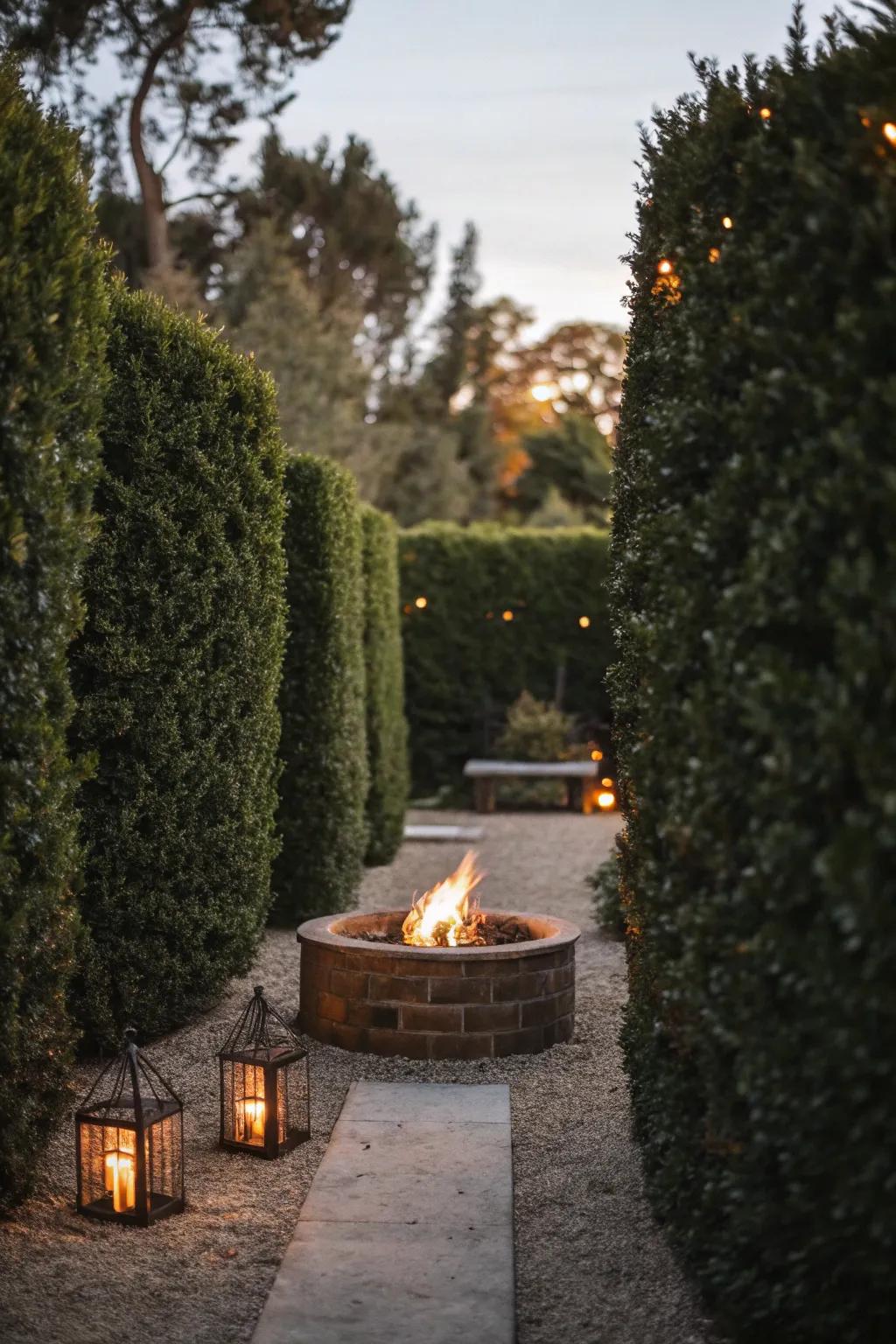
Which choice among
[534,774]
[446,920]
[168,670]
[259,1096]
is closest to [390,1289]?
[259,1096]

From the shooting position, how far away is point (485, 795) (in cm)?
1448

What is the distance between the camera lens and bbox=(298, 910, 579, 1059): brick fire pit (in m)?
5.33

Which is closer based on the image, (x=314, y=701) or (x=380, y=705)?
(x=314, y=701)

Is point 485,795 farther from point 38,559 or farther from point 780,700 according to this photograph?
point 780,700

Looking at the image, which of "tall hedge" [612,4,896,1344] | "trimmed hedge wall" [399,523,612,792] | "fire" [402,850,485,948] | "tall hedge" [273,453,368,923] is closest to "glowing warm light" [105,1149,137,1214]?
"tall hedge" [612,4,896,1344]

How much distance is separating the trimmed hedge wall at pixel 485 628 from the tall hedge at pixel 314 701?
7.09 m


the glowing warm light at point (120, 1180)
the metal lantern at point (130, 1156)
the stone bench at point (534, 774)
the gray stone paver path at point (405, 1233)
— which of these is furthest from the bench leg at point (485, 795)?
the glowing warm light at point (120, 1180)

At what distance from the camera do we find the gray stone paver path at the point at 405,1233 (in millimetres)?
3068

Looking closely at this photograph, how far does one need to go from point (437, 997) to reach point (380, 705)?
551 centimetres

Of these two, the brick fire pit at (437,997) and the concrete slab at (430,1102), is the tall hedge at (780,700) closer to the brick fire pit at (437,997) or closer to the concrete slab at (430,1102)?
the concrete slab at (430,1102)

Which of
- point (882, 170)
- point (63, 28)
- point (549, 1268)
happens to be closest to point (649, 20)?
point (882, 170)

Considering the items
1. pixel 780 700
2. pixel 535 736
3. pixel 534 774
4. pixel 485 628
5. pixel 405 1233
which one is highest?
pixel 780 700

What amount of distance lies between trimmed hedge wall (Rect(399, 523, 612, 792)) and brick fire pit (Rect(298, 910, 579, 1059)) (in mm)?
9922

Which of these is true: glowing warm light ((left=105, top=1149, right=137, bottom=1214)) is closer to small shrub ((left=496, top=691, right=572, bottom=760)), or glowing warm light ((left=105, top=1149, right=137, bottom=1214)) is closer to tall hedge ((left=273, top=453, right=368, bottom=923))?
tall hedge ((left=273, top=453, right=368, bottom=923))
